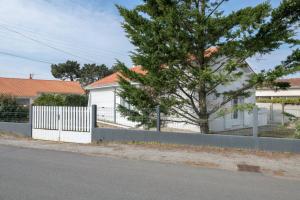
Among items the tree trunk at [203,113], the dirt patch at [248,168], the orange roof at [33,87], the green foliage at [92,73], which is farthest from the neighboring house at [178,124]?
the green foliage at [92,73]

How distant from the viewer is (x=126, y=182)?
679cm

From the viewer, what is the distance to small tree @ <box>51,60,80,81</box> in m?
A: 64.9

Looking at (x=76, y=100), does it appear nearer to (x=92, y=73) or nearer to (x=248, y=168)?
(x=248, y=168)

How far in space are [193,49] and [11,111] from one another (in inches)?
435

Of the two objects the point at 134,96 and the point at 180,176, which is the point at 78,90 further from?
the point at 180,176

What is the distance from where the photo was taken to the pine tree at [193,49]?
11.4 meters

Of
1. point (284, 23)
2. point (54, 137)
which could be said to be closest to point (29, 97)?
point (54, 137)

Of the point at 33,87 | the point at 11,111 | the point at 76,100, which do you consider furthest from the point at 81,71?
the point at 11,111

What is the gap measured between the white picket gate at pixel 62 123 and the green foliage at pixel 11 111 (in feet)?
6.54

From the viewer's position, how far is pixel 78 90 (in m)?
43.2

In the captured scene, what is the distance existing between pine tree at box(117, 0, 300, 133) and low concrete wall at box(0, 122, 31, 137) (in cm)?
518

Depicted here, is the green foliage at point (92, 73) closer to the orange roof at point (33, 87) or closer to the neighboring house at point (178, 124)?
the orange roof at point (33, 87)

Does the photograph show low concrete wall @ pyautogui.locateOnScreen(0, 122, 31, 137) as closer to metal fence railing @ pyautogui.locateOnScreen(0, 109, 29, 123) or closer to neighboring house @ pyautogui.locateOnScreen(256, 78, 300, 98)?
metal fence railing @ pyautogui.locateOnScreen(0, 109, 29, 123)

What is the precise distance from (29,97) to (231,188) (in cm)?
3448
